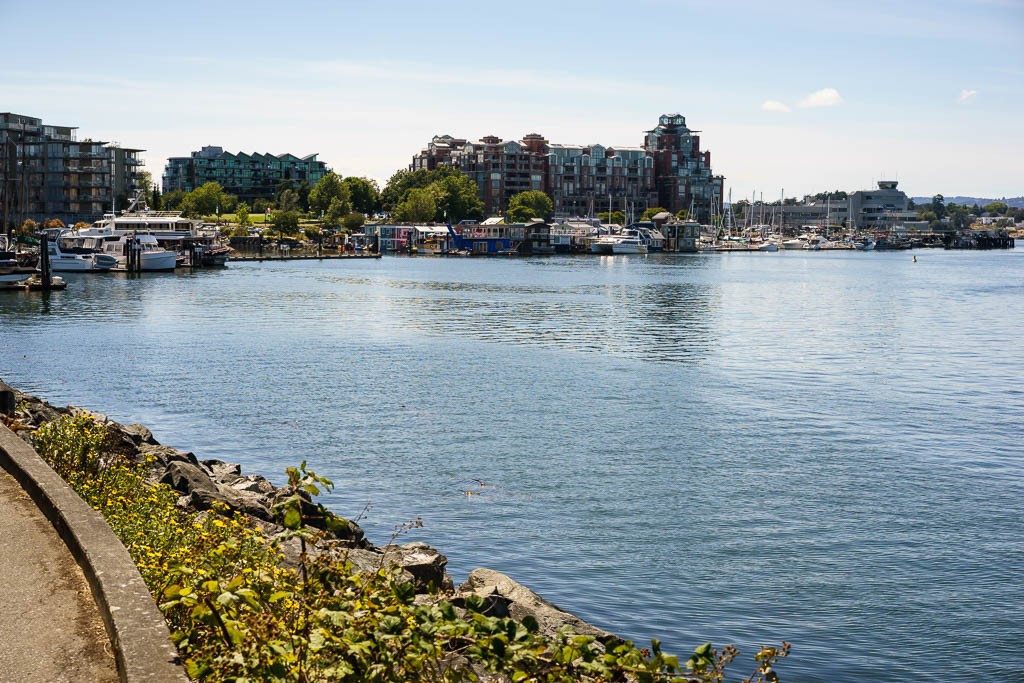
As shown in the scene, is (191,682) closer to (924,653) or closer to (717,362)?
(924,653)

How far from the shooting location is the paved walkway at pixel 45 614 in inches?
274

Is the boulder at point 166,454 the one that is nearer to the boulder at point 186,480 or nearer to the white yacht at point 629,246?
the boulder at point 186,480

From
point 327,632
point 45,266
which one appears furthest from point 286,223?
point 327,632

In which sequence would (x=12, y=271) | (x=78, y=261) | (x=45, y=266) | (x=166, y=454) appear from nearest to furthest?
(x=166, y=454) < (x=45, y=266) < (x=12, y=271) < (x=78, y=261)

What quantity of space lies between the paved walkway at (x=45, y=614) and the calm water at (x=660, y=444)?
7741 millimetres

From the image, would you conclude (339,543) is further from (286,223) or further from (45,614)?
(286,223)

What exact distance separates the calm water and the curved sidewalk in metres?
7.50

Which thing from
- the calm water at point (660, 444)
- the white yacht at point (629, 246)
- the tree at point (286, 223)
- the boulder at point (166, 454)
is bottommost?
the calm water at point (660, 444)

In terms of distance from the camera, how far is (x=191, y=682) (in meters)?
6.36

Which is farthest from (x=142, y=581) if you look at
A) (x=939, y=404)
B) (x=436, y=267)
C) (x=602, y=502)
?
(x=436, y=267)

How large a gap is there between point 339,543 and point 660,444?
1728 cm

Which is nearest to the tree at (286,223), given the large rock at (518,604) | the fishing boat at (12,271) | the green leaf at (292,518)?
the fishing boat at (12,271)

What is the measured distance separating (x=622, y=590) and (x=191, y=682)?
10.6 metres

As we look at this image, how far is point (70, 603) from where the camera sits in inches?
320
